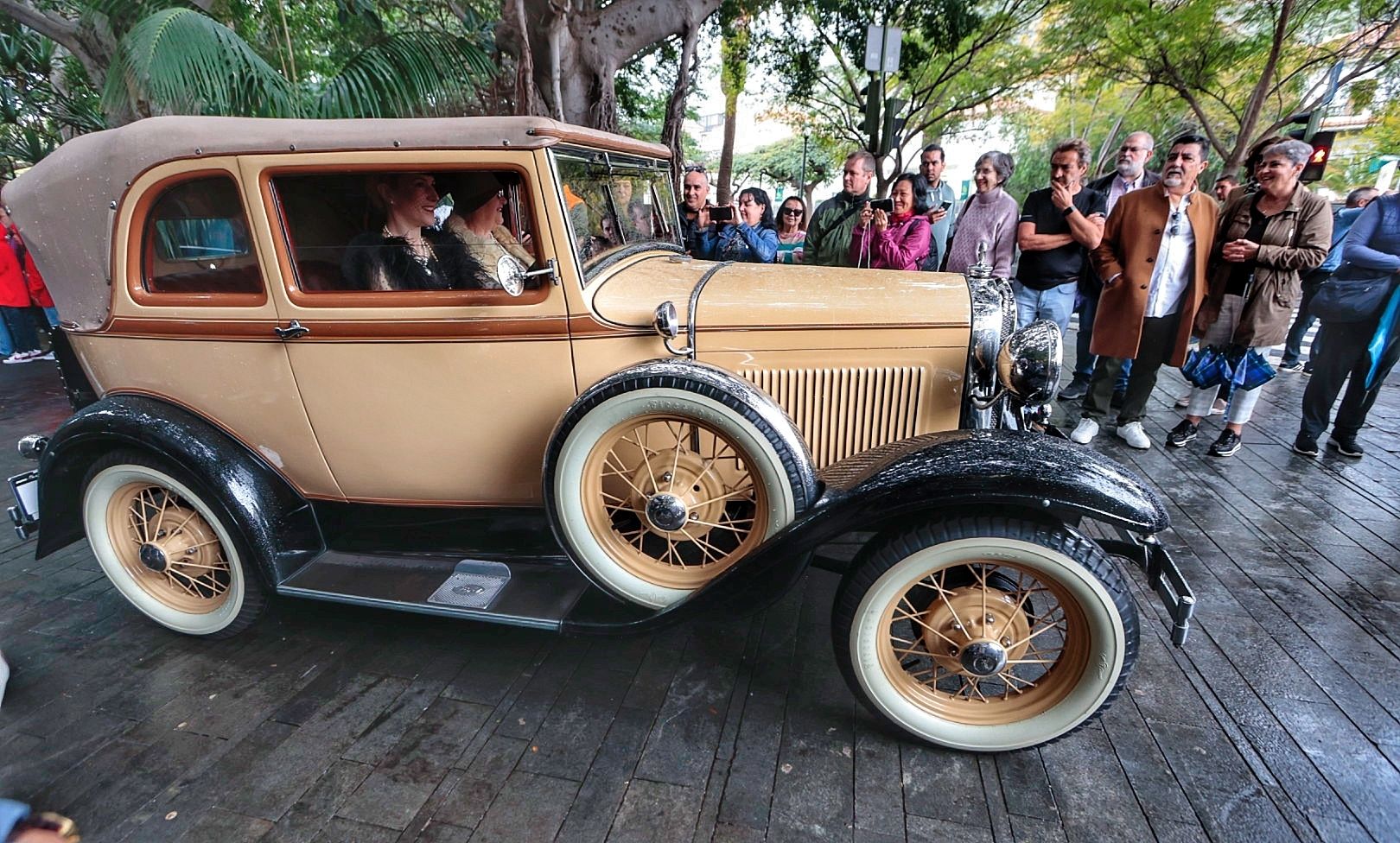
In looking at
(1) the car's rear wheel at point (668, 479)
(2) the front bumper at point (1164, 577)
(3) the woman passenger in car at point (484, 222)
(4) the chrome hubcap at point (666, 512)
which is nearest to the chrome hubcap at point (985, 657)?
(2) the front bumper at point (1164, 577)

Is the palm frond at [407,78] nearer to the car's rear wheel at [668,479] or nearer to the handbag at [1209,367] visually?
the car's rear wheel at [668,479]

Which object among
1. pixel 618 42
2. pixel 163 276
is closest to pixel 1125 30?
pixel 618 42

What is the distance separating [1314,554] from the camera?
3.17 metres

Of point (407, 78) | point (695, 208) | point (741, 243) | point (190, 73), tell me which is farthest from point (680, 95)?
point (190, 73)

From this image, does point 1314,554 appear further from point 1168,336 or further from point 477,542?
point 477,542

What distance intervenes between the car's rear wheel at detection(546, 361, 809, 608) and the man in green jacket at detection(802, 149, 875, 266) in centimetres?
258

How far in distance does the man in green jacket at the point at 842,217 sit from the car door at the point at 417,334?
2768mm

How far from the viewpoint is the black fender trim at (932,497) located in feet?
5.87

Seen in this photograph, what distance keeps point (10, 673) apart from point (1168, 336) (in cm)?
Answer: 629

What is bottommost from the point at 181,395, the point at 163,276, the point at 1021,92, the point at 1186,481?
the point at 1186,481

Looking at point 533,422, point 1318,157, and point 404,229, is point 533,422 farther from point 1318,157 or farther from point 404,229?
point 1318,157

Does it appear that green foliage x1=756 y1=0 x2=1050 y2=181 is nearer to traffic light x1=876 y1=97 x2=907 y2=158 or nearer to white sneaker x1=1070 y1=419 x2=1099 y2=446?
traffic light x1=876 y1=97 x2=907 y2=158

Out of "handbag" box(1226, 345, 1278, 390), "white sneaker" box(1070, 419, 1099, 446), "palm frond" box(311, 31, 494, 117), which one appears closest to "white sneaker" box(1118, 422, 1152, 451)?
"white sneaker" box(1070, 419, 1099, 446)

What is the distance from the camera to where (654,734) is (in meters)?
2.17
